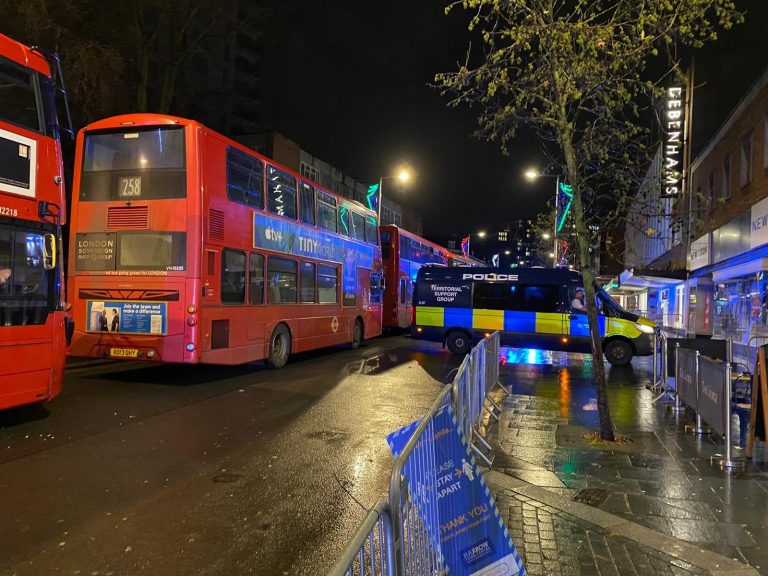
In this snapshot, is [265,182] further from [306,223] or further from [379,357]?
[379,357]

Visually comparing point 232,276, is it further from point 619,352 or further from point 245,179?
point 619,352

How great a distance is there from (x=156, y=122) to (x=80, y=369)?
19.7ft

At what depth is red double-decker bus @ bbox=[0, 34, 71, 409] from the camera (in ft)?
21.7

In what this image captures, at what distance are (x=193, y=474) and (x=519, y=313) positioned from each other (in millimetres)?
12263

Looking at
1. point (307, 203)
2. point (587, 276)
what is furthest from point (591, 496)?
point (307, 203)

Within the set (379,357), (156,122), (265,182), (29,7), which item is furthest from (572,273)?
(29,7)

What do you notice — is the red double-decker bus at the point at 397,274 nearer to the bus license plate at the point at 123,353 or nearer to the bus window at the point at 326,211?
the bus window at the point at 326,211

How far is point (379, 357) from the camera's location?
15.7 metres

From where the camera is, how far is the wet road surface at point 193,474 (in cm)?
384

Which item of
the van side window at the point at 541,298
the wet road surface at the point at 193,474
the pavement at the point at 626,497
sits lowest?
the wet road surface at the point at 193,474

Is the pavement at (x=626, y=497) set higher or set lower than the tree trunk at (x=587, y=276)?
lower

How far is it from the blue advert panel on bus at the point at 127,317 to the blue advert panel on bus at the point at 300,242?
256 cm

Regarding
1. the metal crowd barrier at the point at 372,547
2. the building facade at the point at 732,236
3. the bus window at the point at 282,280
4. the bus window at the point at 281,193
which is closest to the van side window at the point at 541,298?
the building facade at the point at 732,236

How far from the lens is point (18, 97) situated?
6.85 metres
